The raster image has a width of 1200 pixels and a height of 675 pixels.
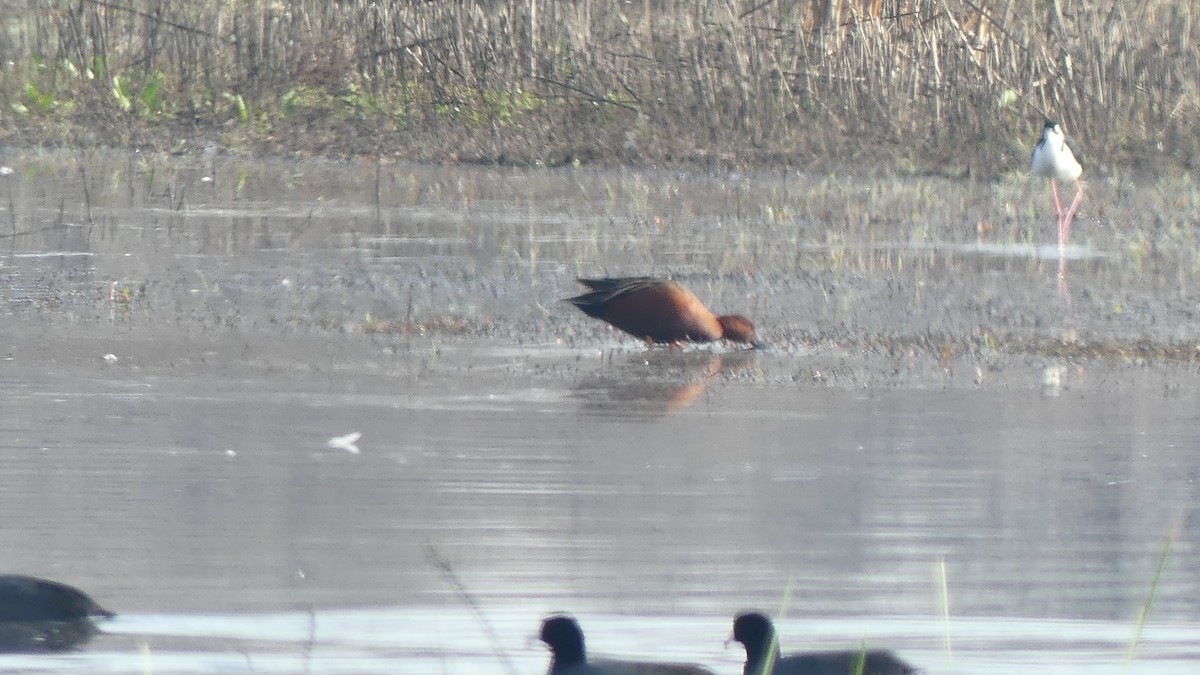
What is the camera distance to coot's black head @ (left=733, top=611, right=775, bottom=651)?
4.16 meters

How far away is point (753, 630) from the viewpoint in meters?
4.21

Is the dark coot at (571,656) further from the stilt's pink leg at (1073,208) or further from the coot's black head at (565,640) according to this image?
the stilt's pink leg at (1073,208)

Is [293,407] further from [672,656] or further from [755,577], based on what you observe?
[672,656]

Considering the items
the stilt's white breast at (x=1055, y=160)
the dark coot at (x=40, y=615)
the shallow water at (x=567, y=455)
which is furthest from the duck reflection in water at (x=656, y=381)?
the stilt's white breast at (x=1055, y=160)

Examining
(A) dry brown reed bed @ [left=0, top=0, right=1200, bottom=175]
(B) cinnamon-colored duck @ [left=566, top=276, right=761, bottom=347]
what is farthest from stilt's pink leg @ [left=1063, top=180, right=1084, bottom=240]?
(B) cinnamon-colored duck @ [left=566, top=276, right=761, bottom=347]

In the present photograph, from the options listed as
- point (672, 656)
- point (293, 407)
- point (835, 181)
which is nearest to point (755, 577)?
point (672, 656)

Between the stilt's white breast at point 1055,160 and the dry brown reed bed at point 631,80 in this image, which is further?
the dry brown reed bed at point 631,80

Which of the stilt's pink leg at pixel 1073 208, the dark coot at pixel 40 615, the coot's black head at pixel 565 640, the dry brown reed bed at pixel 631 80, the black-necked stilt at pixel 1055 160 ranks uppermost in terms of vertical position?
the dry brown reed bed at pixel 631 80

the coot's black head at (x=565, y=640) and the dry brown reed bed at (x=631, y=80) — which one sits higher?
the dry brown reed bed at (x=631, y=80)

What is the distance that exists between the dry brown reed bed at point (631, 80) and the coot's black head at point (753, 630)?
13.3 metres

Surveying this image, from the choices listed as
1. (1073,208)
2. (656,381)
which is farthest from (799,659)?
(1073,208)

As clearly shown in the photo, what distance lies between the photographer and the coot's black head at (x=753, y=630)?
4.16m

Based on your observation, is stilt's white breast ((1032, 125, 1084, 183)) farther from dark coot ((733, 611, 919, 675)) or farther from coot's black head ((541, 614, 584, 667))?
coot's black head ((541, 614, 584, 667))

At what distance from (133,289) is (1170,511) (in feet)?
18.5
